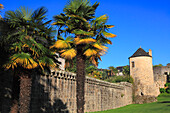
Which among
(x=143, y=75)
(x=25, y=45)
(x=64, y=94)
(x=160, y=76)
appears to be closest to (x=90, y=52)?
(x=25, y=45)

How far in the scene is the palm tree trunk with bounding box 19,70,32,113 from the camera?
884 cm

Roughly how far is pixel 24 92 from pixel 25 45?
2.18m

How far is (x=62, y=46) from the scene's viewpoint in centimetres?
984

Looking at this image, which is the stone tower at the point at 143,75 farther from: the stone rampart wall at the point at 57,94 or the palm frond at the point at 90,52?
the palm frond at the point at 90,52

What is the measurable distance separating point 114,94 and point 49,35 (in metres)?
19.8

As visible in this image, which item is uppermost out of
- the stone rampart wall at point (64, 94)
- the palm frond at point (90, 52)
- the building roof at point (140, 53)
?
the building roof at point (140, 53)

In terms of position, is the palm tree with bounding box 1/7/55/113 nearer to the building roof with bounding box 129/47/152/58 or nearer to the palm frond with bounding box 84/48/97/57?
the palm frond with bounding box 84/48/97/57

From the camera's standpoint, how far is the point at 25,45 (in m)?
8.91

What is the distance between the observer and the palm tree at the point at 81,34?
9.77m

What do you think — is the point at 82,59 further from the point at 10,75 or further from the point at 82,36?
the point at 10,75

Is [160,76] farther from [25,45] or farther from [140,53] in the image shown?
[25,45]

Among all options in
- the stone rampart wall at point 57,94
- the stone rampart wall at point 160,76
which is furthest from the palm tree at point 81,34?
the stone rampart wall at point 160,76

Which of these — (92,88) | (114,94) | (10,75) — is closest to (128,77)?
(114,94)

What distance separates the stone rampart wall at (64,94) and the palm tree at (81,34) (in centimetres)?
A: 548
